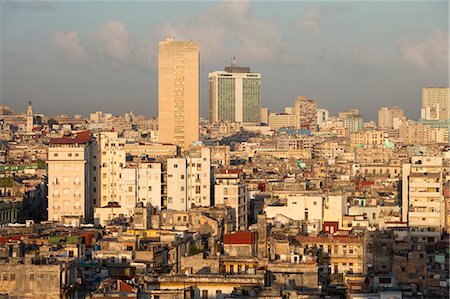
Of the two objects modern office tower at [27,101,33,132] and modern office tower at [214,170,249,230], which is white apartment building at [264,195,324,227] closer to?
modern office tower at [214,170,249,230]

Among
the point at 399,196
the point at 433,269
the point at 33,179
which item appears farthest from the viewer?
the point at 33,179

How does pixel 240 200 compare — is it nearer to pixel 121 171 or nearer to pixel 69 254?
pixel 121 171

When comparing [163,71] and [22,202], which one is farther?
[163,71]

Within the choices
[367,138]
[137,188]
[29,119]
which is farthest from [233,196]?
[29,119]

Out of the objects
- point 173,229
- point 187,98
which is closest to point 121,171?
point 173,229

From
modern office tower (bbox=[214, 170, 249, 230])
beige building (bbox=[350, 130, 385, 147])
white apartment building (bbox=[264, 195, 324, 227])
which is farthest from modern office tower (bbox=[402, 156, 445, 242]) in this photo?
beige building (bbox=[350, 130, 385, 147])

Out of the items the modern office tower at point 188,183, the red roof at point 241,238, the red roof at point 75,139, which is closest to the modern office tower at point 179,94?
the red roof at point 75,139

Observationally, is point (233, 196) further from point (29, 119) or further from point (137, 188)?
point (29, 119)
